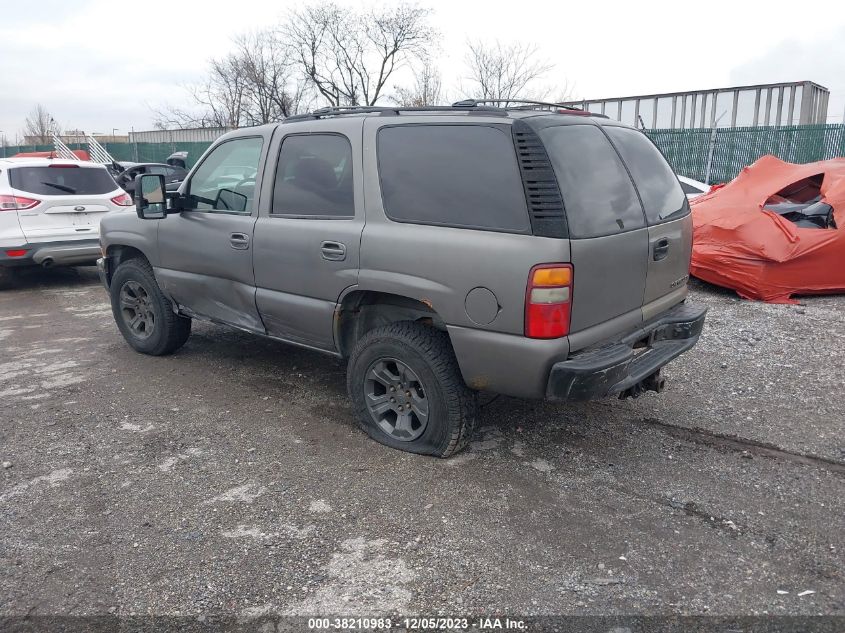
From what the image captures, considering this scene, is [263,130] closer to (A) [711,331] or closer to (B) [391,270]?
(B) [391,270]

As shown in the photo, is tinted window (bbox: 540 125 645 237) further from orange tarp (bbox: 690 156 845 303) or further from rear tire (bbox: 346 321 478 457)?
orange tarp (bbox: 690 156 845 303)

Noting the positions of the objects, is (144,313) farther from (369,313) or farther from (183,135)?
(183,135)

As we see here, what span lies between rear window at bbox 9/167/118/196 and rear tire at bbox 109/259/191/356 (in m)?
3.72

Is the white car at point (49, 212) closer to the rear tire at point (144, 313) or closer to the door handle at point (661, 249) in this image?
the rear tire at point (144, 313)

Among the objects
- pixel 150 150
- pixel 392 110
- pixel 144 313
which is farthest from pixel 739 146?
pixel 150 150

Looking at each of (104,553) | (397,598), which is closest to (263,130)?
(104,553)

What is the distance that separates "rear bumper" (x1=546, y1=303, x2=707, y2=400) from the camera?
130 inches

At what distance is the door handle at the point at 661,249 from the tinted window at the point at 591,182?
0.20m

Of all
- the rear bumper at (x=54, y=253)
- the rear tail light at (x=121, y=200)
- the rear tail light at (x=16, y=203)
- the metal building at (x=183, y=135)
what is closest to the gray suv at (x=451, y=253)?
the rear bumper at (x=54, y=253)

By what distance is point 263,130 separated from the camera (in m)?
4.67

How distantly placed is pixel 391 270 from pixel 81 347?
4038mm

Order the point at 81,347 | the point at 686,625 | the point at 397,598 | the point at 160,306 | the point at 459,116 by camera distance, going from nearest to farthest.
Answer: the point at 686,625 → the point at 397,598 → the point at 459,116 → the point at 160,306 → the point at 81,347

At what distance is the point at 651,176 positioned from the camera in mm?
4105

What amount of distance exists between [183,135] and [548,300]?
35.1 metres
